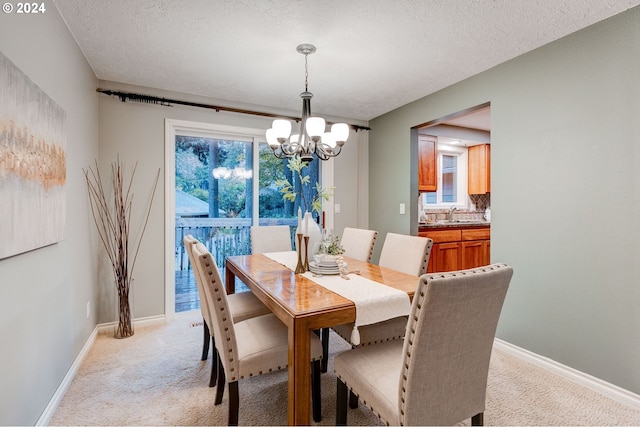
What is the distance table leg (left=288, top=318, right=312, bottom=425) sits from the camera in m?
1.31

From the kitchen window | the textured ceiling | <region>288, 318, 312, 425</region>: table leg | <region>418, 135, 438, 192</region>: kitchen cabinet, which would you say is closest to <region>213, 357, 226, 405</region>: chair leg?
<region>288, 318, 312, 425</region>: table leg

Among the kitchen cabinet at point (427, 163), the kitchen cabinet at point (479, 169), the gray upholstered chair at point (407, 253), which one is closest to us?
the gray upholstered chair at point (407, 253)

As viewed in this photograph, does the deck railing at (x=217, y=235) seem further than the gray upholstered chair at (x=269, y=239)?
Yes

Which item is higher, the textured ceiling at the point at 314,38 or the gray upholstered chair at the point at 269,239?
the textured ceiling at the point at 314,38

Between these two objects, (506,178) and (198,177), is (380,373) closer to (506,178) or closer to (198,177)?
(506,178)

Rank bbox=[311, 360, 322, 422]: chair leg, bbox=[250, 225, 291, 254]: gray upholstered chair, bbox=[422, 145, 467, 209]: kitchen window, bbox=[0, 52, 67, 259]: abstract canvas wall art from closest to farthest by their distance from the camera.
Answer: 1. bbox=[0, 52, 67, 259]: abstract canvas wall art
2. bbox=[311, 360, 322, 422]: chair leg
3. bbox=[250, 225, 291, 254]: gray upholstered chair
4. bbox=[422, 145, 467, 209]: kitchen window

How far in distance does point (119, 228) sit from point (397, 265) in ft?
8.37

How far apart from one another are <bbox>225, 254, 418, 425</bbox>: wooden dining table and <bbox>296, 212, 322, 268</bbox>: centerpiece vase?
0.18m

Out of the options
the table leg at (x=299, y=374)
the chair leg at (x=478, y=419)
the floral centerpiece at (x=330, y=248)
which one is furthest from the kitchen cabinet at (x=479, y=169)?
the table leg at (x=299, y=374)

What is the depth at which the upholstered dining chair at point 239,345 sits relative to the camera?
4.71 feet

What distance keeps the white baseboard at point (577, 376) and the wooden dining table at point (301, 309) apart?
130 centimetres

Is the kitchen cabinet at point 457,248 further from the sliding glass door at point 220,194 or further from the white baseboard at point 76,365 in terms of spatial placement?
the white baseboard at point 76,365

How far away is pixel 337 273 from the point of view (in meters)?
1.98

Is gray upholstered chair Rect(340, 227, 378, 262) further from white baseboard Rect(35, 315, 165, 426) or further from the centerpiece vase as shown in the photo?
white baseboard Rect(35, 315, 165, 426)
